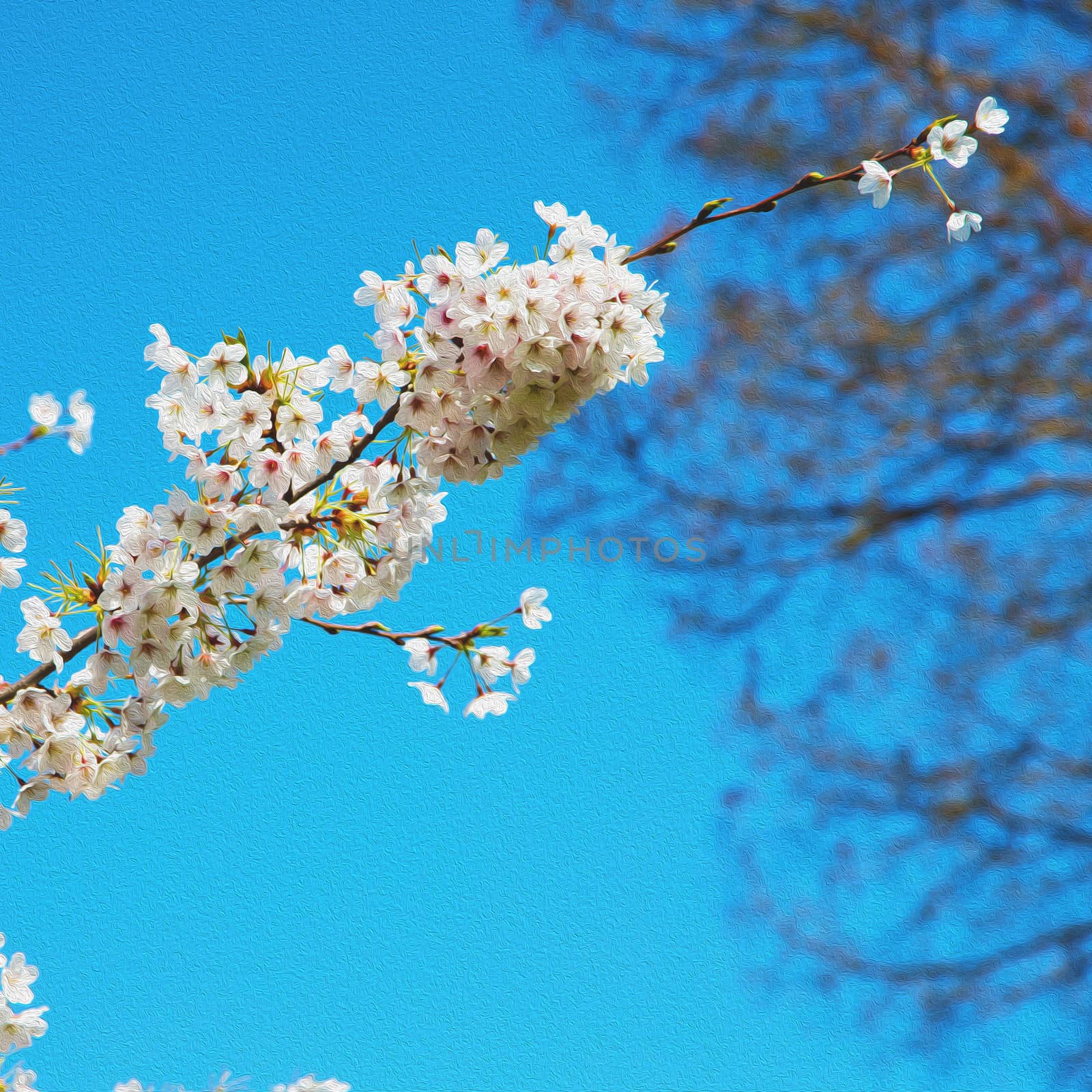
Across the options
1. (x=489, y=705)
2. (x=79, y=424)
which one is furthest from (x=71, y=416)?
(x=489, y=705)

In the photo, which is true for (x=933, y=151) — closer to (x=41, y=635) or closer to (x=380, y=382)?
(x=380, y=382)

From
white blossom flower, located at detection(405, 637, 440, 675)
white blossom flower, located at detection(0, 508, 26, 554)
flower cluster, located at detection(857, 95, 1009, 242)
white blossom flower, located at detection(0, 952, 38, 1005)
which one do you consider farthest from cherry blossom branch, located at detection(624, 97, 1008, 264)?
white blossom flower, located at detection(0, 952, 38, 1005)

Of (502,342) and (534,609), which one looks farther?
(534,609)

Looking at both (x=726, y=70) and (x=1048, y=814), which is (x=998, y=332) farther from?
(x=1048, y=814)

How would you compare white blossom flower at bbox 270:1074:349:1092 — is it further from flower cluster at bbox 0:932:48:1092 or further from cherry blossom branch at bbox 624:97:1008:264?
cherry blossom branch at bbox 624:97:1008:264

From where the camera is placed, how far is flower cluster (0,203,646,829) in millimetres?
981

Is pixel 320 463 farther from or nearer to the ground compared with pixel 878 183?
nearer to the ground

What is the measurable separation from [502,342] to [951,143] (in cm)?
51

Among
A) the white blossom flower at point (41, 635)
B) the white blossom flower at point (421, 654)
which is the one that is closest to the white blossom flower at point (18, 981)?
the white blossom flower at point (41, 635)

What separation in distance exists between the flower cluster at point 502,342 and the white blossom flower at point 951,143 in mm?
324

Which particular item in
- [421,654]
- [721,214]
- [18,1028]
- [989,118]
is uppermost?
[989,118]

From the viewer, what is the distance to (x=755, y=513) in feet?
11.6

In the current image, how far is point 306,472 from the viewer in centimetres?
101

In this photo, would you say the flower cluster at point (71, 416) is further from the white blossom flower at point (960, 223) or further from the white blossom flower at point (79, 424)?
the white blossom flower at point (960, 223)
